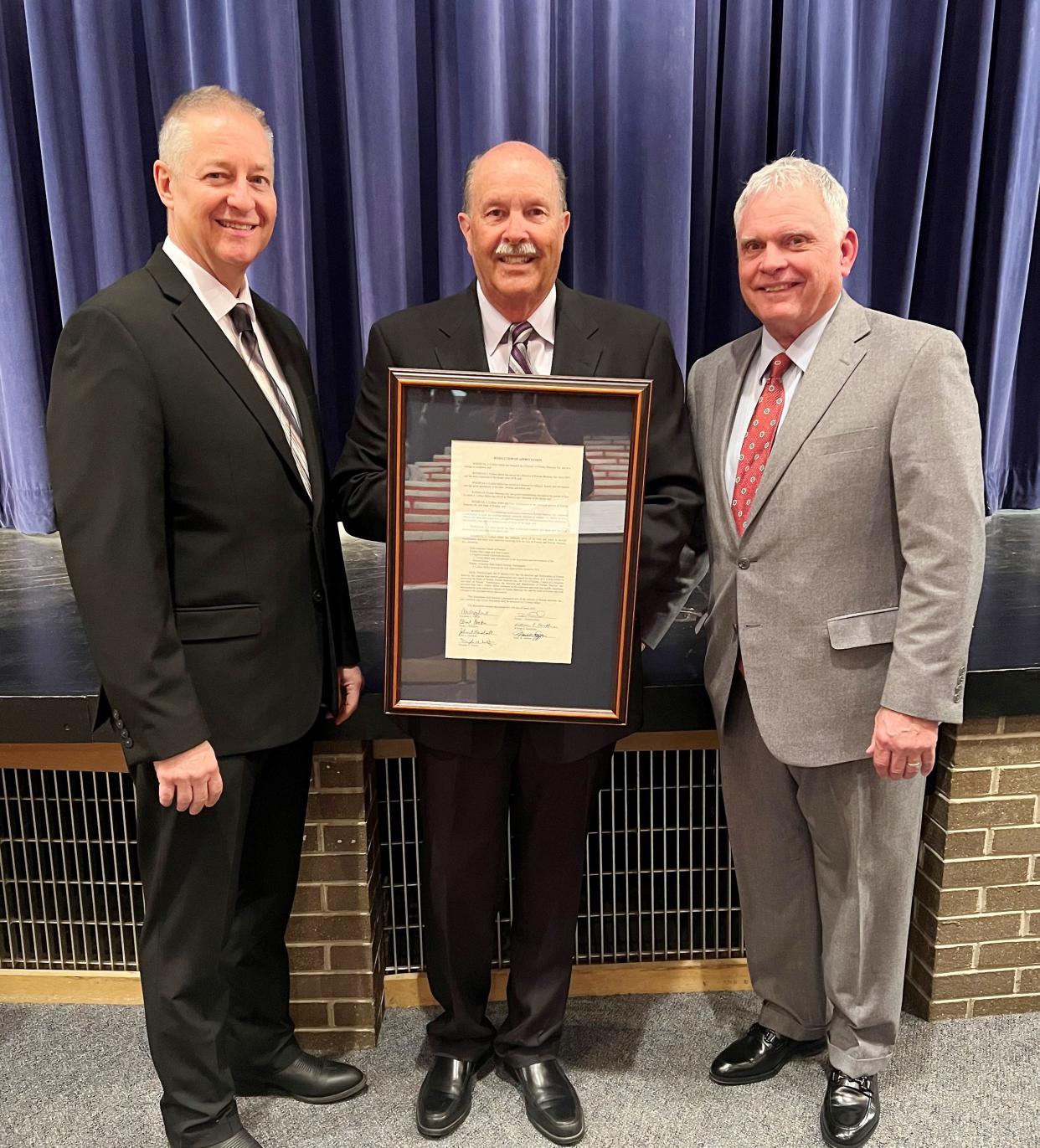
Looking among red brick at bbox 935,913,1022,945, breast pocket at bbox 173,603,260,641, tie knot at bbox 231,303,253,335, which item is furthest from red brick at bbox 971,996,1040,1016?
tie knot at bbox 231,303,253,335

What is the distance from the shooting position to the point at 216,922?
4.84 ft

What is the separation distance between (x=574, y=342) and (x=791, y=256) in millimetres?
335

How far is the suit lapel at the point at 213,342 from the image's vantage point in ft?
4.39

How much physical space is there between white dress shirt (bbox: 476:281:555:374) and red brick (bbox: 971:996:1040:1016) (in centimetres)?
147

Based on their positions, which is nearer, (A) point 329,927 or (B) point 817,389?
(B) point 817,389

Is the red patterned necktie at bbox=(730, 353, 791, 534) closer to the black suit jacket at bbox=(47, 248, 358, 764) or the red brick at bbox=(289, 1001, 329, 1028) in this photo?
the black suit jacket at bbox=(47, 248, 358, 764)

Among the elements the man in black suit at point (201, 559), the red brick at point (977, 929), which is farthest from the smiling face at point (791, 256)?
the red brick at point (977, 929)

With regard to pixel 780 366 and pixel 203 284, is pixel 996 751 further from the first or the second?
pixel 203 284

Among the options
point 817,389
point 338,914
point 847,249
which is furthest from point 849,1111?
point 847,249

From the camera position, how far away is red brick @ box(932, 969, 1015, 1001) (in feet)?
6.28

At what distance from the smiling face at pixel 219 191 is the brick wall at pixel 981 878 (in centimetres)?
143

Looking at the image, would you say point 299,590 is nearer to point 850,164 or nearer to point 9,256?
point 9,256

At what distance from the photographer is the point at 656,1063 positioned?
1851mm

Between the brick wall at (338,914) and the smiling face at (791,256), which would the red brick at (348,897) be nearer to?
the brick wall at (338,914)
